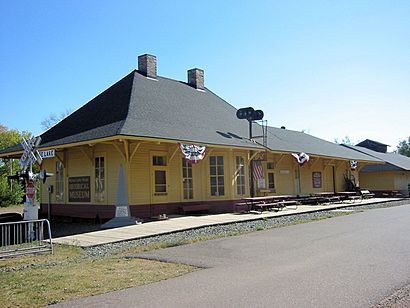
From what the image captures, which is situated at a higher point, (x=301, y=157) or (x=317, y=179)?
(x=301, y=157)

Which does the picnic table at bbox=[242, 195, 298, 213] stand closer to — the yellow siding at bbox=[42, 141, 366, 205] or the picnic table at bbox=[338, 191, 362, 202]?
the yellow siding at bbox=[42, 141, 366, 205]

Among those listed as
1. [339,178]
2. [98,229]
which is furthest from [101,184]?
[339,178]

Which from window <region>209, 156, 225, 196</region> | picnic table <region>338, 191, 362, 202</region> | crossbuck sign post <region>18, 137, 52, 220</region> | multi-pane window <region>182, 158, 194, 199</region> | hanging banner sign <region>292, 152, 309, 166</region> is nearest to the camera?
crossbuck sign post <region>18, 137, 52, 220</region>

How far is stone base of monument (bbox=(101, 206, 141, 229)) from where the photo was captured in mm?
15367

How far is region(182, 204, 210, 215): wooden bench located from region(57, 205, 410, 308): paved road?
6.69 metres

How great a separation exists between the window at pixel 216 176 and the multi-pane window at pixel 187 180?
1.13m

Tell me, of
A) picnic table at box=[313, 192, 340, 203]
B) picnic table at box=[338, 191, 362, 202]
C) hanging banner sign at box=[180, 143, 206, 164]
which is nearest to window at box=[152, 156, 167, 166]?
hanging banner sign at box=[180, 143, 206, 164]

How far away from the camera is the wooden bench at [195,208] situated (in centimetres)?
1861

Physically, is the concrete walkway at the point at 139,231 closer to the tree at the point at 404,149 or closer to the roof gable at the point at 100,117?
the roof gable at the point at 100,117

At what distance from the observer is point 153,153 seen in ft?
58.9

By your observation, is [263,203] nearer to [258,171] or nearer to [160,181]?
[258,171]

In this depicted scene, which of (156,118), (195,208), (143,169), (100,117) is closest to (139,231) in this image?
(143,169)

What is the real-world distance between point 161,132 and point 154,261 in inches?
335

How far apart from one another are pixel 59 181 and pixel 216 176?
727 centimetres
